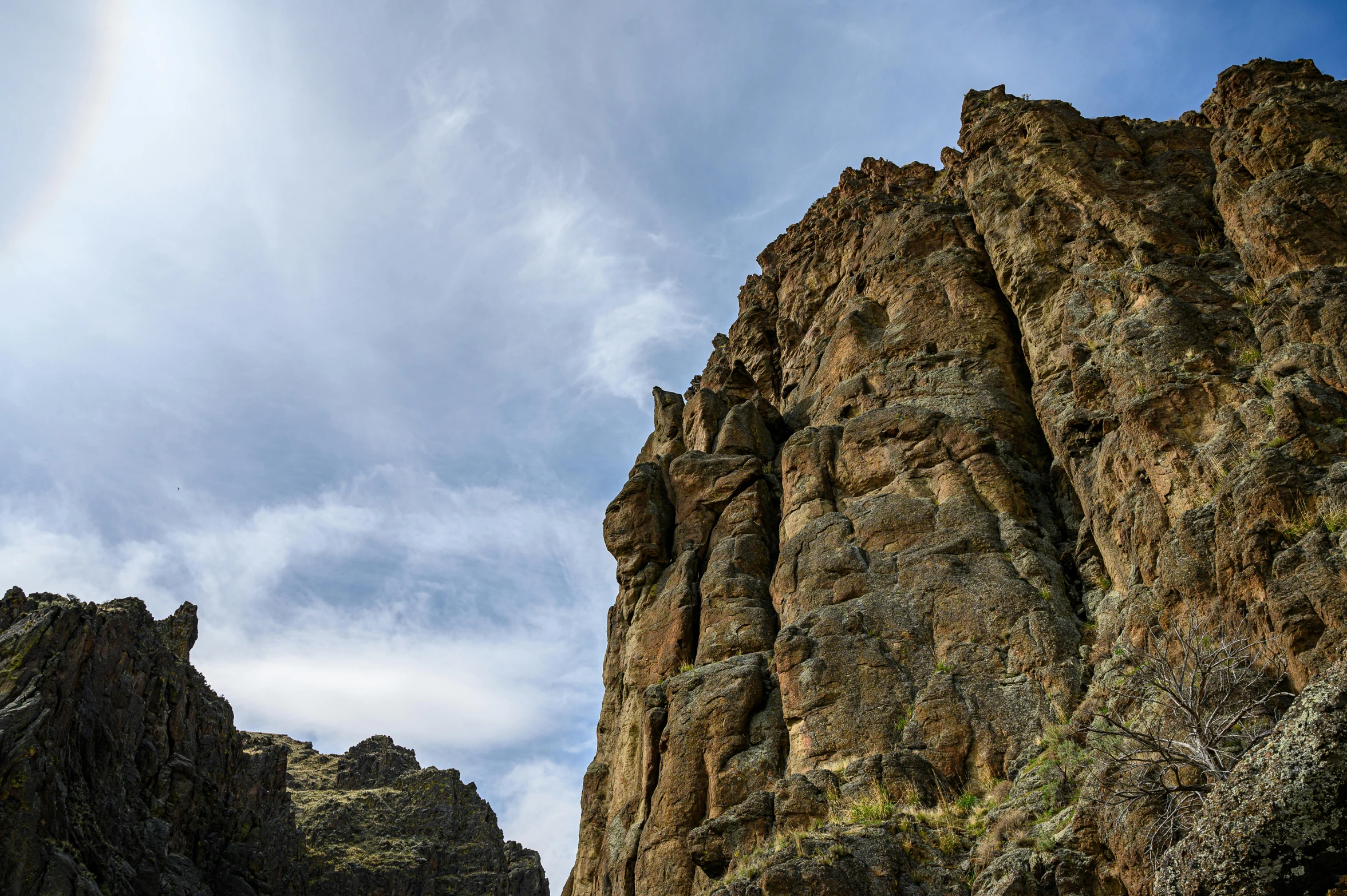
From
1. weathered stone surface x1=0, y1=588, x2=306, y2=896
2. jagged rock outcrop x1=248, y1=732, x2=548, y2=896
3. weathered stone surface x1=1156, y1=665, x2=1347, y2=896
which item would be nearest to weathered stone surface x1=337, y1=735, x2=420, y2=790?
jagged rock outcrop x1=248, y1=732, x2=548, y2=896

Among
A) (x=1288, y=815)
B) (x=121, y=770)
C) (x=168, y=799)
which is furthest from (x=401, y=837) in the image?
(x=1288, y=815)

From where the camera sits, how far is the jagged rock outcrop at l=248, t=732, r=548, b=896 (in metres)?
91.8

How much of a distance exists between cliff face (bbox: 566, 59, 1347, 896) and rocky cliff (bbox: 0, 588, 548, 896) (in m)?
36.3

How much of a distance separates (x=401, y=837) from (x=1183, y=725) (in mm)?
104051

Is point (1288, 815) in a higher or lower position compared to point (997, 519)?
lower

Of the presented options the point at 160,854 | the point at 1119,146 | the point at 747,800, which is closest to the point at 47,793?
the point at 160,854

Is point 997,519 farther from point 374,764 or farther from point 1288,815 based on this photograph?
point 374,764

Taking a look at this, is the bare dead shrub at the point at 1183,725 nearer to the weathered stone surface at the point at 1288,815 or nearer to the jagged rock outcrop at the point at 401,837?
the weathered stone surface at the point at 1288,815

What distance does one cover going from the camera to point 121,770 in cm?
6238

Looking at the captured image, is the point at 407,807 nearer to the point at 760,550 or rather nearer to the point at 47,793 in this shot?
the point at 47,793

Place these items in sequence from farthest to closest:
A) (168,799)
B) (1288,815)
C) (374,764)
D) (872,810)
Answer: (374,764), (168,799), (872,810), (1288,815)

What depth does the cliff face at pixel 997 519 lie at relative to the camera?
16859mm

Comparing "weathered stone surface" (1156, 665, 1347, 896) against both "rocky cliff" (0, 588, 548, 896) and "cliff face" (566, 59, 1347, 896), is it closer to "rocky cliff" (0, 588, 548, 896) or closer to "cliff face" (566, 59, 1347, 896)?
"cliff face" (566, 59, 1347, 896)

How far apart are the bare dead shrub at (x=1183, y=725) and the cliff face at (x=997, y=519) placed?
0.46 m
